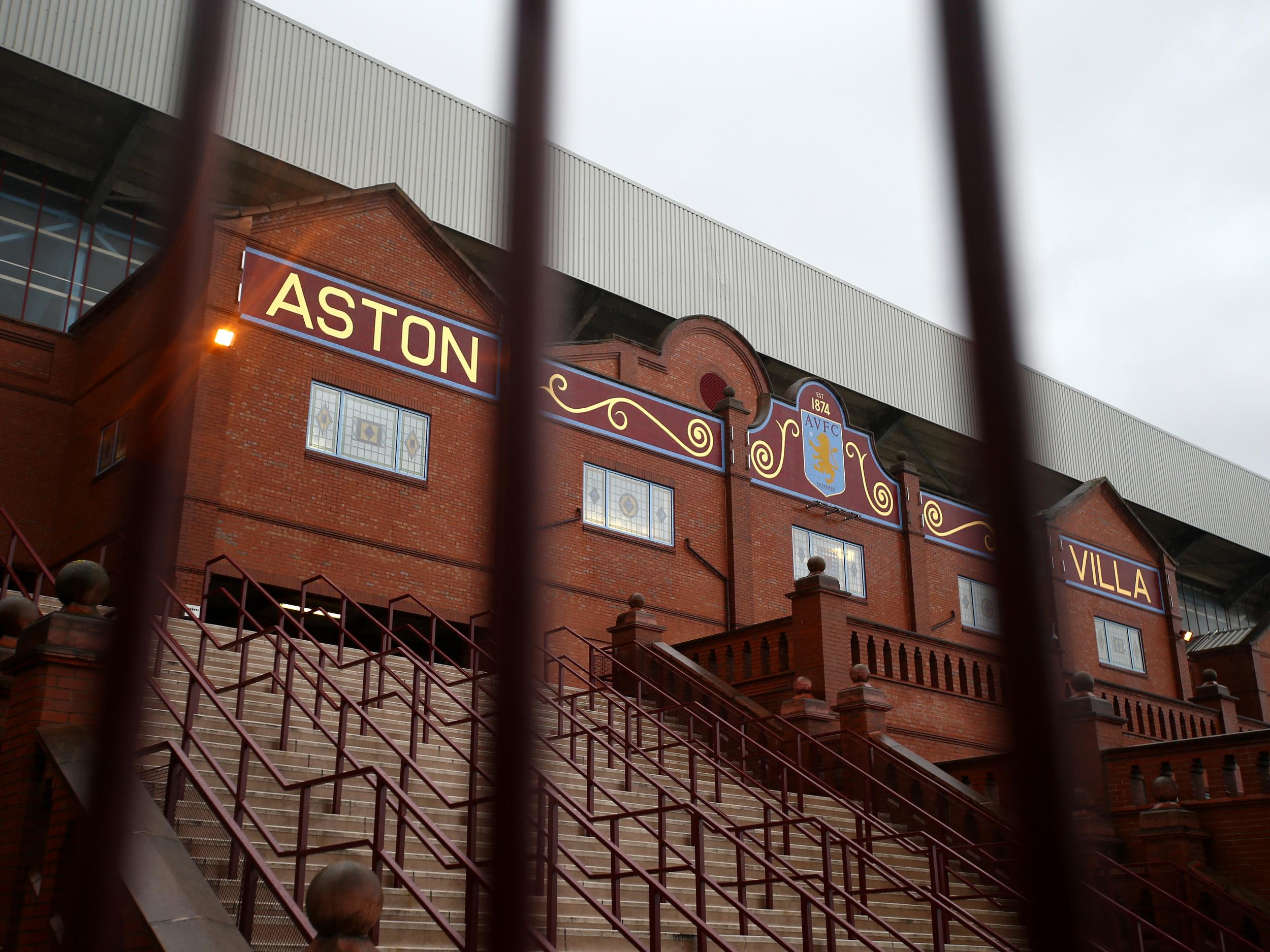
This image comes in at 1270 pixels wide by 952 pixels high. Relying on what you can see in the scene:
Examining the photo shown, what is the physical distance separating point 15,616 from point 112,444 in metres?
9.03

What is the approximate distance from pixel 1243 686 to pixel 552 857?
2817 centimetres

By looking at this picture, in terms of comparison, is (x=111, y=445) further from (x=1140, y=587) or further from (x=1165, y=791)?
(x=1140, y=587)

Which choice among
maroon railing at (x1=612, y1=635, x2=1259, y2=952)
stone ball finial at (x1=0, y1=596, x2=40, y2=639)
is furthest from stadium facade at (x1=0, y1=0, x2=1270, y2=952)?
stone ball finial at (x1=0, y1=596, x2=40, y2=639)

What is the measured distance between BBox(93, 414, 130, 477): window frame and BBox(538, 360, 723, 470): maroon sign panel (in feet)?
19.6

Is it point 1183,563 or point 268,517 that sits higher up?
point 1183,563

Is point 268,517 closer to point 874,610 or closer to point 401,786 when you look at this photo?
point 401,786

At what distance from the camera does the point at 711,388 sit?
2184cm

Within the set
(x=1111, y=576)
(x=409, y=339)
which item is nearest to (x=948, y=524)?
(x=1111, y=576)

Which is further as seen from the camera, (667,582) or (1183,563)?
(1183,563)

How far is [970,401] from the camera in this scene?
1483 mm

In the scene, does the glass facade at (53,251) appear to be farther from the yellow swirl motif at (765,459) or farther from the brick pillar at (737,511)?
the yellow swirl motif at (765,459)

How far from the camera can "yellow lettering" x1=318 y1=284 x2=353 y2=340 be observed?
16375mm

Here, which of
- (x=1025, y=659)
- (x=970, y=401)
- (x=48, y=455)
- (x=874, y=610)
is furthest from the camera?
(x=874, y=610)

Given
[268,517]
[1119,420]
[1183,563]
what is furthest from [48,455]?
[1183,563]
